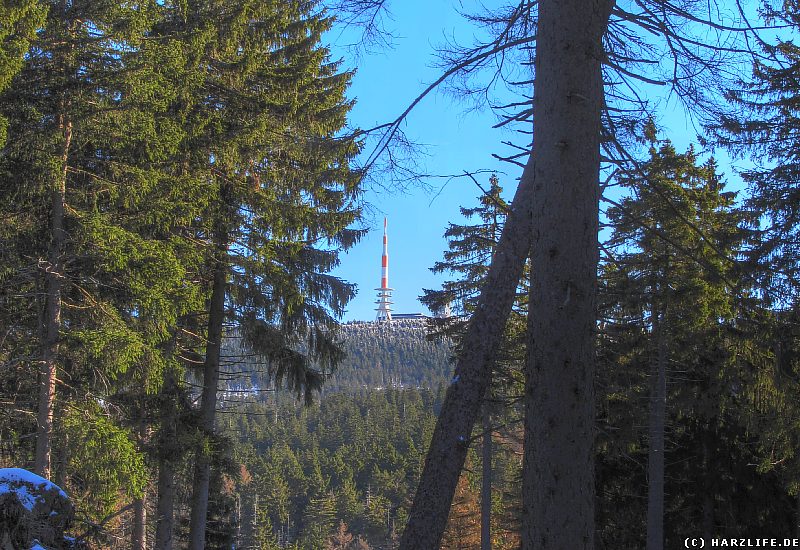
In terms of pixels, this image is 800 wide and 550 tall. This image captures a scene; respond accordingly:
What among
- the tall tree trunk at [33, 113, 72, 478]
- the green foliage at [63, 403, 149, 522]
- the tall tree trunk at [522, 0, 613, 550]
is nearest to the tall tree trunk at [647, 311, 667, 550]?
the green foliage at [63, 403, 149, 522]

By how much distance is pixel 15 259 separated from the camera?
8734mm

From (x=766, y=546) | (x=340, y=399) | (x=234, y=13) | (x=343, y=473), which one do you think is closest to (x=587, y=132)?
(x=234, y=13)

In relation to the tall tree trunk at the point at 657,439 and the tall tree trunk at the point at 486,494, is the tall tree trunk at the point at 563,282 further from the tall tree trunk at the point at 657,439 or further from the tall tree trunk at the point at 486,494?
the tall tree trunk at the point at 486,494

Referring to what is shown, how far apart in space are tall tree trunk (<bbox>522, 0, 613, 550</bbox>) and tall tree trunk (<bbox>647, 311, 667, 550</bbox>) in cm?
1135

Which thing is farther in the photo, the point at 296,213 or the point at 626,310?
the point at 626,310

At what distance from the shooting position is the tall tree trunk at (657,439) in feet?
44.0

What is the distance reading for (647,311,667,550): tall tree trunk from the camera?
1341cm

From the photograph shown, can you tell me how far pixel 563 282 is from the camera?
3105 millimetres

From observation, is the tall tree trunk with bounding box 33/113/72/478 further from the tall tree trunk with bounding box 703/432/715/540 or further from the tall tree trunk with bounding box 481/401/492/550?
the tall tree trunk with bounding box 703/432/715/540

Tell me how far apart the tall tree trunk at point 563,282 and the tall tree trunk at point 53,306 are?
7470mm

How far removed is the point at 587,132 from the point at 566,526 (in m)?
1.86

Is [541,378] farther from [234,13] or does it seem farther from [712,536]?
[712,536]

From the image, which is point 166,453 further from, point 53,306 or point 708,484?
point 708,484

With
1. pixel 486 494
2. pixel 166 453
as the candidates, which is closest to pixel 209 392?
pixel 166 453
